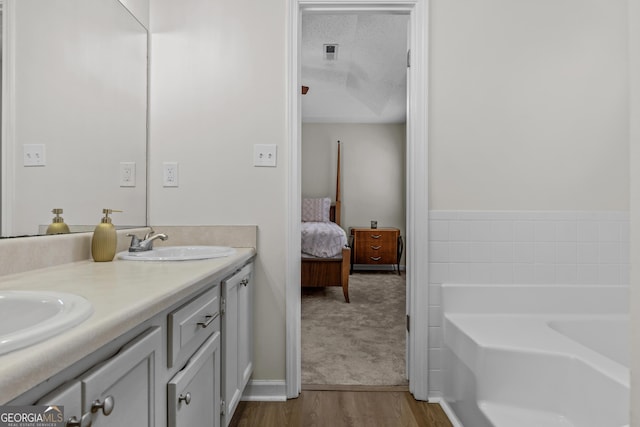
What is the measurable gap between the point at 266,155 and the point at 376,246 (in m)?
3.92

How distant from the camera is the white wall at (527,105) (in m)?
1.91

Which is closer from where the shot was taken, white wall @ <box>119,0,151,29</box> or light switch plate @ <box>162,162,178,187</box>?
white wall @ <box>119,0,151,29</box>

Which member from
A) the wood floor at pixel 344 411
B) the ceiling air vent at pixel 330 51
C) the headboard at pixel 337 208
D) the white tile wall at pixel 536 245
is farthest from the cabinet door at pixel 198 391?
the headboard at pixel 337 208

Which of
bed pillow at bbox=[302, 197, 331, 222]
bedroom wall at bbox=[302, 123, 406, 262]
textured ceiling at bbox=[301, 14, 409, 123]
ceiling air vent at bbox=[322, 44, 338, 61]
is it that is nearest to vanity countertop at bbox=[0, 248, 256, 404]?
textured ceiling at bbox=[301, 14, 409, 123]

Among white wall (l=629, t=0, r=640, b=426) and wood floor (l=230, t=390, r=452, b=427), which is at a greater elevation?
white wall (l=629, t=0, r=640, b=426)

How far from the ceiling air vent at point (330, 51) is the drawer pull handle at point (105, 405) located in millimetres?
3317

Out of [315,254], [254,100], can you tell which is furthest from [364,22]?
[315,254]

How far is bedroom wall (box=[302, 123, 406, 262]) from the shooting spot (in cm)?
609

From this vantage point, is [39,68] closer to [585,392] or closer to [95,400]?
[95,400]

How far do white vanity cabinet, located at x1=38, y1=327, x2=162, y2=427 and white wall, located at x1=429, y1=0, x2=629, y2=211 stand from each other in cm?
153

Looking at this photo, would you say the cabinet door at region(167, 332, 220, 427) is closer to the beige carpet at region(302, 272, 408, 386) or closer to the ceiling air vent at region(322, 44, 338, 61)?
the beige carpet at region(302, 272, 408, 386)

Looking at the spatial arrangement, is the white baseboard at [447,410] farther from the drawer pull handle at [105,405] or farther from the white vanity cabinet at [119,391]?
the drawer pull handle at [105,405]

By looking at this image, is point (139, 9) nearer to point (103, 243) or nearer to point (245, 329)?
point (103, 243)

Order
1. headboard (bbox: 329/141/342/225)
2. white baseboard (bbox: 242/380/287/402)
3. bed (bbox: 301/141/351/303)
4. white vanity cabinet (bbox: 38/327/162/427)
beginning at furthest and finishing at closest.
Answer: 1. headboard (bbox: 329/141/342/225)
2. bed (bbox: 301/141/351/303)
3. white baseboard (bbox: 242/380/287/402)
4. white vanity cabinet (bbox: 38/327/162/427)
